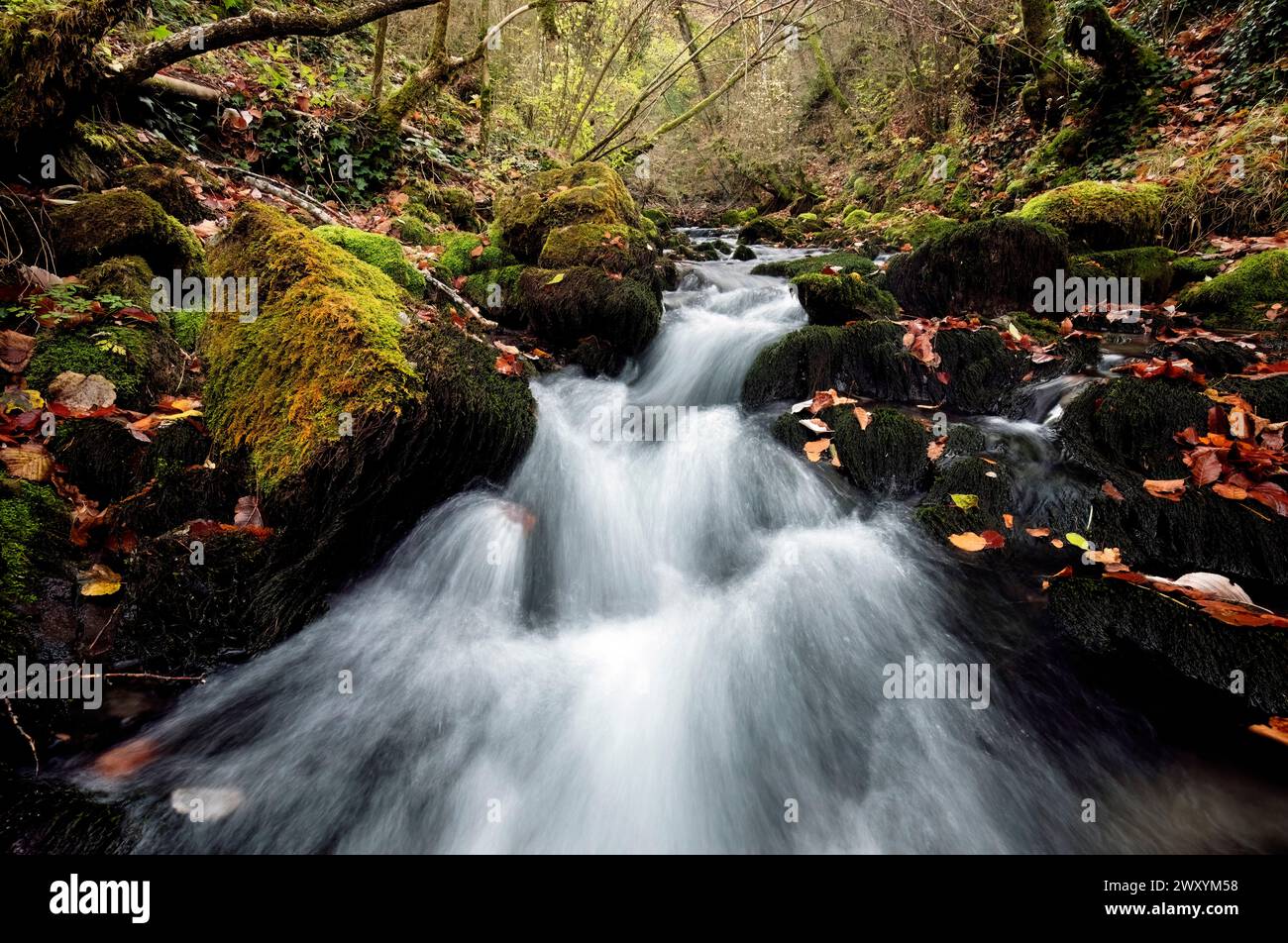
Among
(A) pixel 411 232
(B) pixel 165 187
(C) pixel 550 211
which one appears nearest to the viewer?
(B) pixel 165 187

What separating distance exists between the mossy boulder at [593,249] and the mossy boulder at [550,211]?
227mm

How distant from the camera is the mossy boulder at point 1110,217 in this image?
6.18 m

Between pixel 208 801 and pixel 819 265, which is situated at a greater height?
pixel 819 265

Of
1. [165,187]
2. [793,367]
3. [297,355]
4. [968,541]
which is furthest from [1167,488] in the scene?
[165,187]

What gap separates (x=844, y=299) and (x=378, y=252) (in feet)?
15.1

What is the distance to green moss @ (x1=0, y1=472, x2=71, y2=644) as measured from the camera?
2.15m

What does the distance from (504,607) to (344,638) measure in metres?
0.90

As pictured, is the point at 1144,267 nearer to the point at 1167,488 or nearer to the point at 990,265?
the point at 990,265

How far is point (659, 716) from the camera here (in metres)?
2.89

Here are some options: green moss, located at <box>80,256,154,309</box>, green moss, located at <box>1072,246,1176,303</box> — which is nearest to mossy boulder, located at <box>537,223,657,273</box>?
green moss, located at <box>80,256,154,309</box>
